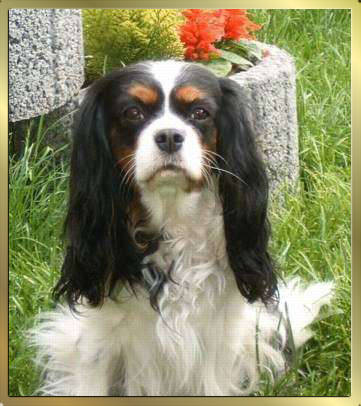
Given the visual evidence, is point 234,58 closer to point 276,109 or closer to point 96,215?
point 276,109

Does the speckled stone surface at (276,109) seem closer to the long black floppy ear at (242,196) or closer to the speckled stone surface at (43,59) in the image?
the long black floppy ear at (242,196)

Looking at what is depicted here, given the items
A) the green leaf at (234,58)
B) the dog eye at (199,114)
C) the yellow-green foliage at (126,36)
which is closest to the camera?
the dog eye at (199,114)

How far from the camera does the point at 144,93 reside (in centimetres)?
336

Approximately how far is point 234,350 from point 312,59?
96cm

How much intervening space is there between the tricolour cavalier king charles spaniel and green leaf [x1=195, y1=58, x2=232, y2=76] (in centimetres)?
10

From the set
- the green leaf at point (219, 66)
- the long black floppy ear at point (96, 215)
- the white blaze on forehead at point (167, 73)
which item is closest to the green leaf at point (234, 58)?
the green leaf at point (219, 66)

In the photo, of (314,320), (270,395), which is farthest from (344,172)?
(270,395)

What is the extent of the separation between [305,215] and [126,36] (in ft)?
2.68

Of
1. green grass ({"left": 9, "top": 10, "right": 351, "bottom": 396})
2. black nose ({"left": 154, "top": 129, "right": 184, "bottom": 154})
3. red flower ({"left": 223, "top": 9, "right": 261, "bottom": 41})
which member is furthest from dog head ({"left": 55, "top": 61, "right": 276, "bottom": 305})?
red flower ({"left": 223, "top": 9, "right": 261, "bottom": 41})

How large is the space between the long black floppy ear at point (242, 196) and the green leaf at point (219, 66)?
0.06 metres

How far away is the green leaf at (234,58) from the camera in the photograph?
3719 millimetres

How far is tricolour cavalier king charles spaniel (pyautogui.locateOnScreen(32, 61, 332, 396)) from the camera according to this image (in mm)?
3377

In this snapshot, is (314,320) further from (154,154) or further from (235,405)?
(154,154)

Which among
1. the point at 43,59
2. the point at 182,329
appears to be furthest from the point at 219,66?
the point at 182,329
